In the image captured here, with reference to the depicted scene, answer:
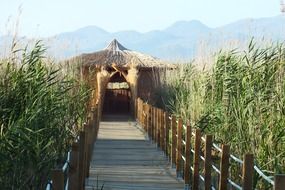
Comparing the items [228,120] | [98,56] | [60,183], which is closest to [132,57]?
[98,56]

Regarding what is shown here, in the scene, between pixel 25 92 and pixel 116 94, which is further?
pixel 116 94

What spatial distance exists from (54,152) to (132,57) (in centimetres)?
1907

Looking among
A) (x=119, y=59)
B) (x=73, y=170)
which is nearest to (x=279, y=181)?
(x=73, y=170)

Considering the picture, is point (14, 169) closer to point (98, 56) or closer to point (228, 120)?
point (228, 120)

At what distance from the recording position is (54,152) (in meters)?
6.29

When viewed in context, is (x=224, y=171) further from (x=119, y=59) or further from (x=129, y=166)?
(x=119, y=59)

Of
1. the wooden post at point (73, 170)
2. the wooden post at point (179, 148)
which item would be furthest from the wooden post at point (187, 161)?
the wooden post at point (73, 170)

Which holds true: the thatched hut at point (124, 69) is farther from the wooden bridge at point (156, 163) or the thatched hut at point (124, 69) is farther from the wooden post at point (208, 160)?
the wooden post at point (208, 160)

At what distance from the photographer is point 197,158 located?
761 cm

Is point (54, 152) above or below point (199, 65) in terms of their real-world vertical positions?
below

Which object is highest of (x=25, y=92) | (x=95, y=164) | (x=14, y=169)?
(x=25, y=92)

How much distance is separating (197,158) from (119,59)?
1735 cm

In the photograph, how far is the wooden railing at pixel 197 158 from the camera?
4.88 m

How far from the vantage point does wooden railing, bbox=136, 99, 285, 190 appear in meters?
4.88
